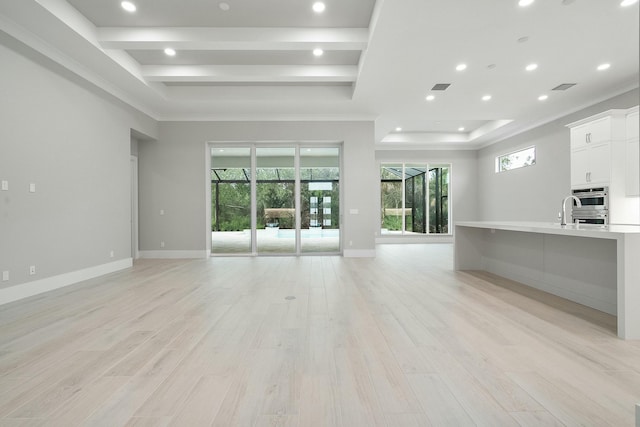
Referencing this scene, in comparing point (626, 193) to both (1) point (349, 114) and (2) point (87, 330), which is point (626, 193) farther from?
(2) point (87, 330)

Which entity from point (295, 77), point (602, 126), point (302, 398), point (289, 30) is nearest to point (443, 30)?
point (289, 30)

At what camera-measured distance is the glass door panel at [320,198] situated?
24.8ft

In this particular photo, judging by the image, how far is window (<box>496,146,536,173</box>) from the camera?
323 inches

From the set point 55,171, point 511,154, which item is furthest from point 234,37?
point 511,154

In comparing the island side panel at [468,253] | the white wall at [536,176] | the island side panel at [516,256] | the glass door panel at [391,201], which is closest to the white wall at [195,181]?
the island side panel at [468,253]

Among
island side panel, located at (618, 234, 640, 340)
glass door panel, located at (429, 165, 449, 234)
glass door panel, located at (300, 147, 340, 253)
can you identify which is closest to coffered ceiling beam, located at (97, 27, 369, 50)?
glass door panel, located at (300, 147, 340, 253)

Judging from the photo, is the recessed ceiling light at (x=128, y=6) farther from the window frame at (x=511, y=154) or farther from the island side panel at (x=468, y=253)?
the window frame at (x=511, y=154)

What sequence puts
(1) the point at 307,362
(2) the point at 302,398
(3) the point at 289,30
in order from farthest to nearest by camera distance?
1. (3) the point at 289,30
2. (1) the point at 307,362
3. (2) the point at 302,398

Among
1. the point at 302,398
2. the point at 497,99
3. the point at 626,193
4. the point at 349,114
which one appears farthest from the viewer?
the point at 349,114

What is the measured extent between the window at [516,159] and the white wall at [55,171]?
9.60 metres

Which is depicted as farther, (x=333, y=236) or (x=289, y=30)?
(x=333, y=236)

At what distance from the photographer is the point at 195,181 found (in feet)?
23.6

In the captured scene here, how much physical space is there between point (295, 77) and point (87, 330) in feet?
15.3

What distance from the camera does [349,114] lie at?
7070mm
